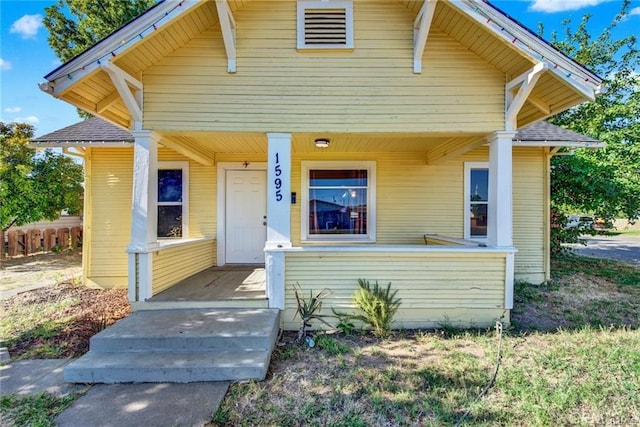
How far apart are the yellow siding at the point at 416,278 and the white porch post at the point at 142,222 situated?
2034 mm

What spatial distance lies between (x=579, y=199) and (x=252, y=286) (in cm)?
844

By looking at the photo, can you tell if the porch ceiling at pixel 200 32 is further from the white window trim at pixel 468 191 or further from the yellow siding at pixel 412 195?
the yellow siding at pixel 412 195

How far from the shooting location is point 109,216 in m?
6.48

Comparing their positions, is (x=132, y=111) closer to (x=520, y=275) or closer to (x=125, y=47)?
(x=125, y=47)

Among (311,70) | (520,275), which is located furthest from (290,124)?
(520,275)

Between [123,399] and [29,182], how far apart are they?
1045cm

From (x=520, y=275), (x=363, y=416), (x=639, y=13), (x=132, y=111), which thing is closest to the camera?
(x=363, y=416)

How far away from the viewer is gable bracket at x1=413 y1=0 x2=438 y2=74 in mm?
3998

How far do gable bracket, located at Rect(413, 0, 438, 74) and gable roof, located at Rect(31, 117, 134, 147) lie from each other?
546 centimetres

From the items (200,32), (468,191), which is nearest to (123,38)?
(200,32)

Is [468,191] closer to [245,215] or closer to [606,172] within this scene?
[606,172]

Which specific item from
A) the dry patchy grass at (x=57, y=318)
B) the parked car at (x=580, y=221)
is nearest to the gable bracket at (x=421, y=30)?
the dry patchy grass at (x=57, y=318)

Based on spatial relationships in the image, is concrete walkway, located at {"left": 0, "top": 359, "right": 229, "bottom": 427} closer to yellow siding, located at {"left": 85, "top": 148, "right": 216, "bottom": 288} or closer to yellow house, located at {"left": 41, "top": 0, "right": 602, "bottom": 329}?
yellow house, located at {"left": 41, "top": 0, "right": 602, "bottom": 329}

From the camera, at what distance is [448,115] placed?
174 inches
